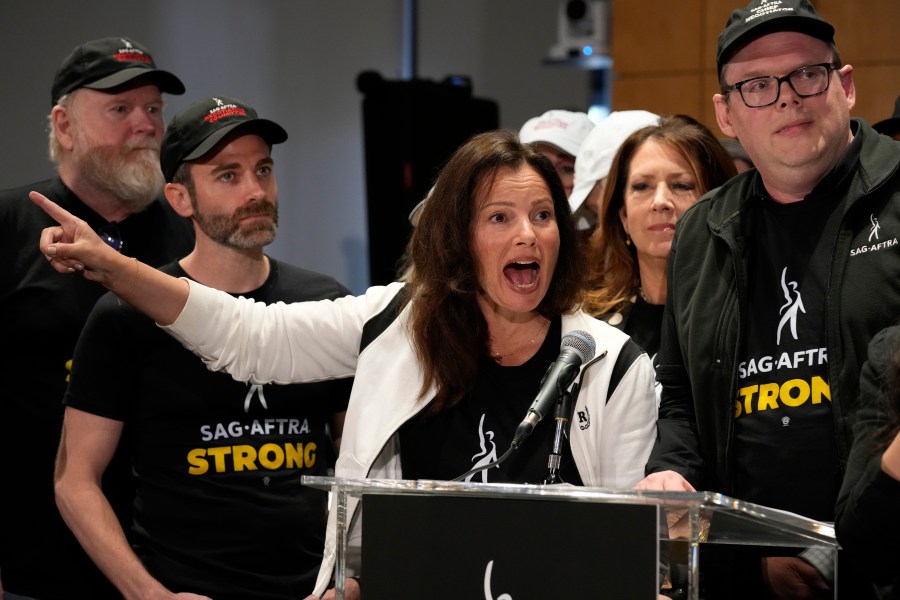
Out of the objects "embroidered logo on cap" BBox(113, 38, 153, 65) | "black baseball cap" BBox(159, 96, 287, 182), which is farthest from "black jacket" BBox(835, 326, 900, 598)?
"embroidered logo on cap" BBox(113, 38, 153, 65)

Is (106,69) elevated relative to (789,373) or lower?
elevated

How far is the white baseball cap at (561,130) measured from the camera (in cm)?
376

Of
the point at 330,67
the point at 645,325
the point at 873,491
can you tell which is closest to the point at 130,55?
the point at 645,325

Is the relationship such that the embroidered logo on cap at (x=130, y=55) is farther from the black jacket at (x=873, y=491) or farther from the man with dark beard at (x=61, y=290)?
the black jacket at (x=873, y=491)

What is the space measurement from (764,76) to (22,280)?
2049mm

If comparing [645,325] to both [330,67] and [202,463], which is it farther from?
[330,67]

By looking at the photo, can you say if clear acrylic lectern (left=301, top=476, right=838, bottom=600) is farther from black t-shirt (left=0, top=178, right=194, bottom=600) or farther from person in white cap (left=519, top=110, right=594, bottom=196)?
person in white cap (left=519, top=110, right=594, bottom=196)

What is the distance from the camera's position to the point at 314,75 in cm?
730

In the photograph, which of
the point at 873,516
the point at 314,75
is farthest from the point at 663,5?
the point at 873,516

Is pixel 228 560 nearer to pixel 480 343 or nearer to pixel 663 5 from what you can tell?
pixel 480 343

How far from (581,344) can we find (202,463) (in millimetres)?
1037

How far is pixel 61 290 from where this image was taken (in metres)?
3.02

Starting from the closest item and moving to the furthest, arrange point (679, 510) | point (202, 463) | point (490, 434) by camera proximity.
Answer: point (679, 510) < point (490, 434) < point (202, 463)

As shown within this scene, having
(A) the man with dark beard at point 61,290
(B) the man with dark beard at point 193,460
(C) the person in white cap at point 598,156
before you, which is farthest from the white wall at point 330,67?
(B) the man with dark beard at point 193,460
